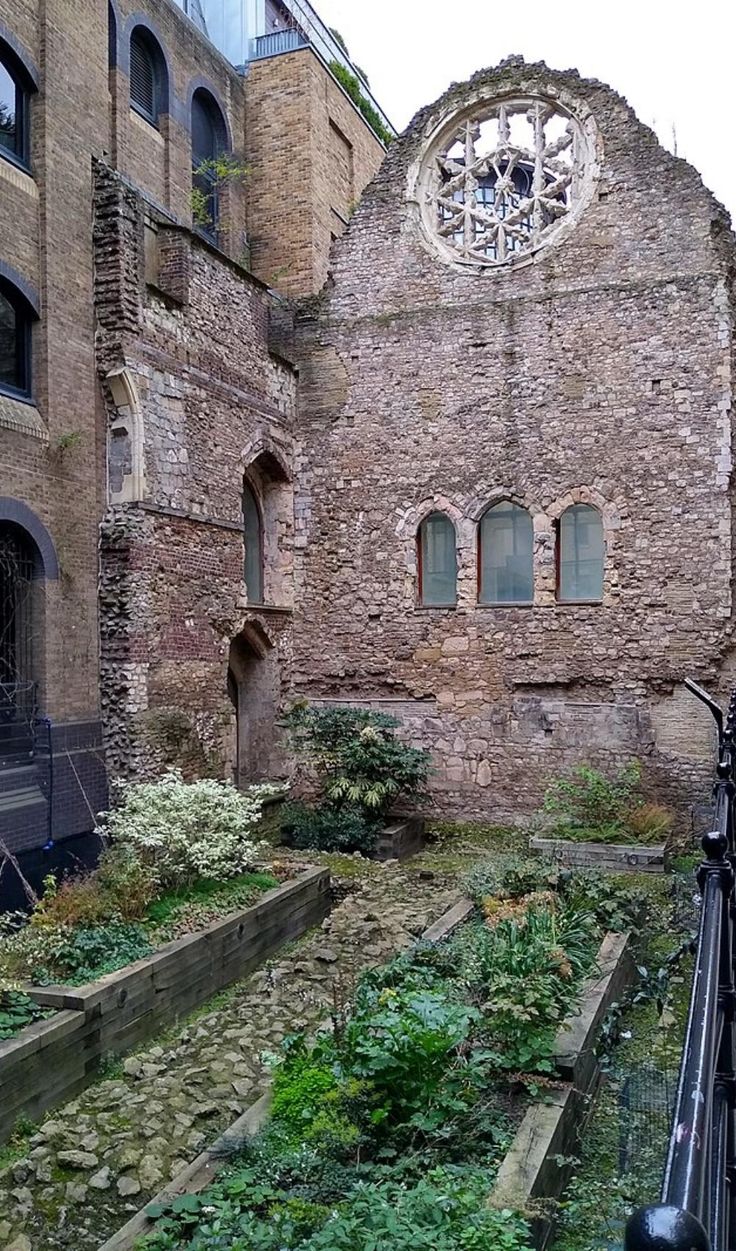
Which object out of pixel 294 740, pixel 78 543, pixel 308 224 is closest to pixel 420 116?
pixel 308 224

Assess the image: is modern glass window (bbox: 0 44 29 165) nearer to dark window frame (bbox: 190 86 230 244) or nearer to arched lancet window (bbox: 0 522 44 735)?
arched lancet window (bbox: 0 522 44 735)

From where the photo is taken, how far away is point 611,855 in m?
11.3

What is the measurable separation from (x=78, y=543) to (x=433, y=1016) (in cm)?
771

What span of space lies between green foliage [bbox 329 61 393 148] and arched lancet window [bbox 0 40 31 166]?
32.0ft

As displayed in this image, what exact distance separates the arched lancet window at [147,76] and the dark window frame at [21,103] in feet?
12.1

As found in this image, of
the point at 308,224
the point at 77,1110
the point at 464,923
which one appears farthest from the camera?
the point at 308,224

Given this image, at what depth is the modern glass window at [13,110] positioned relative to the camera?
10516 millimetres

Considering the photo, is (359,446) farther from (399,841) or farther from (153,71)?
(153,71)

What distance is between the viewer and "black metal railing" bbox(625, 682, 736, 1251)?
94 cm

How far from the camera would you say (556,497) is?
13328 mm

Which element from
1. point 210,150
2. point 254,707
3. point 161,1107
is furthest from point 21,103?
point 161,1107

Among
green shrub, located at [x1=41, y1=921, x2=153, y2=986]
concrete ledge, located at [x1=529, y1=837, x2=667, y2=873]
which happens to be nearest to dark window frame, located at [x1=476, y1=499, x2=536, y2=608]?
concrete ledge, located at [x1=529, y1=837, x2=667, y2=873]

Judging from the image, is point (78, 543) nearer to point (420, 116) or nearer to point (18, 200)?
point (18, 200)

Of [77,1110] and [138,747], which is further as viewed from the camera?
[138,747]
